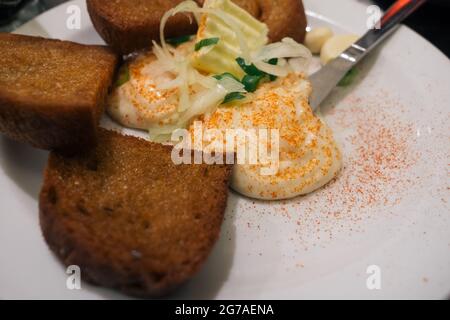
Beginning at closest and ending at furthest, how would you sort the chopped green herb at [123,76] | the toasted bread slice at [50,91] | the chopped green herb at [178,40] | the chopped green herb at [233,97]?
the toasted bread slice at [50,91]
the chopped green herb at [233,97]
the chopped green herb at [123,76]
the chopped green herb at [178,40]

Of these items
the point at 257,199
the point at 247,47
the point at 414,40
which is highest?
the point at 247,47

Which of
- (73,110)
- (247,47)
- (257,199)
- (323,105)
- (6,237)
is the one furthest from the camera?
(323,105)

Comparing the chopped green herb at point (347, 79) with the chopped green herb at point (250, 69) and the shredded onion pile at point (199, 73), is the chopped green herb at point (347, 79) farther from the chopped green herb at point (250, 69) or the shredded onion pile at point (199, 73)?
the chopped green herb at point (250, 69)

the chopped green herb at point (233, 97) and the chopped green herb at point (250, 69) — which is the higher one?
the chopped green herb at point (250, 69)

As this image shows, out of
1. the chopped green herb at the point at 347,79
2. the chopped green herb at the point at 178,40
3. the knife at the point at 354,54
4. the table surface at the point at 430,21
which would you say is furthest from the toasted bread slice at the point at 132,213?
the table surface at the point at 430,21

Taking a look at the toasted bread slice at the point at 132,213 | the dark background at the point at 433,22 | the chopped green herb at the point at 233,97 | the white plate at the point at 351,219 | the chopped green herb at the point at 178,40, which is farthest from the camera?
the dark background at the point at 433,22
